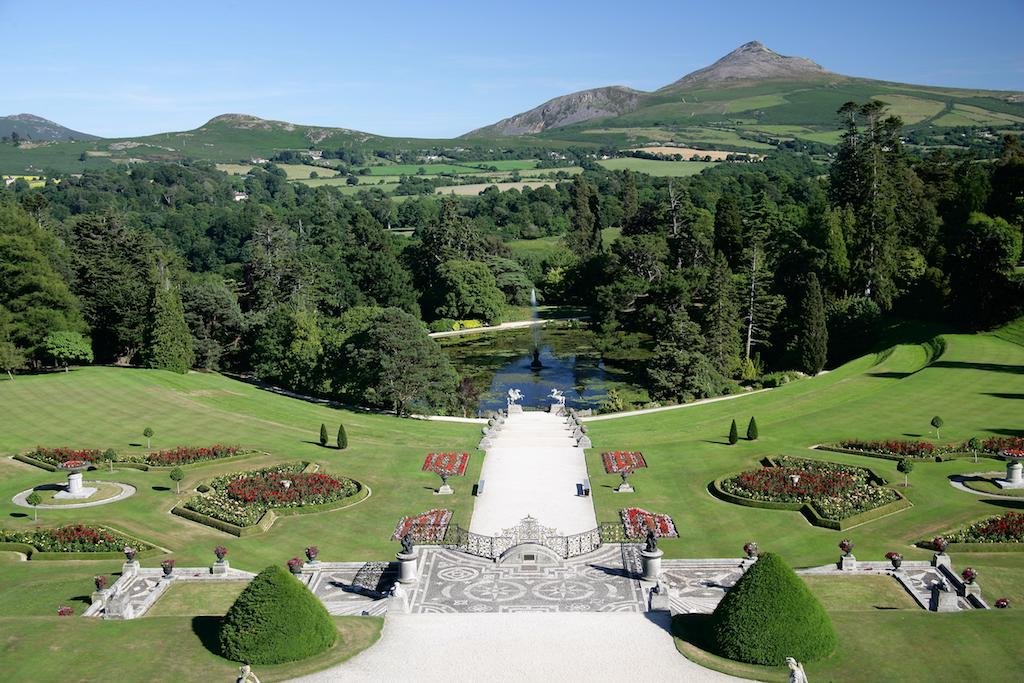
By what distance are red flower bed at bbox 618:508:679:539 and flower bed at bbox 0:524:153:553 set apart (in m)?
21.6

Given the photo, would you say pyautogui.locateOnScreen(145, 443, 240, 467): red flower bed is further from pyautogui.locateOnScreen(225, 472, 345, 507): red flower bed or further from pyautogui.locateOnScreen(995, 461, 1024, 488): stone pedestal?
pyautogui.locateOnScreen(995, 461, 1024, 488): stone pedestal

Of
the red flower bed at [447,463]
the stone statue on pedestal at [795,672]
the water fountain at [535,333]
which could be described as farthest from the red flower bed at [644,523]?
the water fountain at [535,333]

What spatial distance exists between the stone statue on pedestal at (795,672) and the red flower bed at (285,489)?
88.4 feet

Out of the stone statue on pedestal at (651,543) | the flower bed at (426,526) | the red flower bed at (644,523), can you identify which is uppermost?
the stone statue on pedestal at (651,543)

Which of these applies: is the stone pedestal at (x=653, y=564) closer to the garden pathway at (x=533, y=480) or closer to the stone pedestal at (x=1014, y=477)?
the garden pathway at (x=533, y=480)

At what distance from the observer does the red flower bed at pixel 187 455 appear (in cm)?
5466

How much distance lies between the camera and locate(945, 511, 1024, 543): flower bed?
40.4m

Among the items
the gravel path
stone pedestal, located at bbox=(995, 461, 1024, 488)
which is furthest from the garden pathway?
stone pedestal, located at bbox=(995, 461, 1024, 488)

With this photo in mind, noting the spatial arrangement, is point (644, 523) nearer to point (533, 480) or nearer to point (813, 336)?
point (533, 480)

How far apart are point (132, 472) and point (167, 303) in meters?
31.1

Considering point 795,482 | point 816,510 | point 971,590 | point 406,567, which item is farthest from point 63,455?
point 971,590

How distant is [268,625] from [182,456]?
27.8m

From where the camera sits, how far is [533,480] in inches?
2069

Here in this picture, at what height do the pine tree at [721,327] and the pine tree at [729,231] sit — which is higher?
the pine tree at [729,231]
